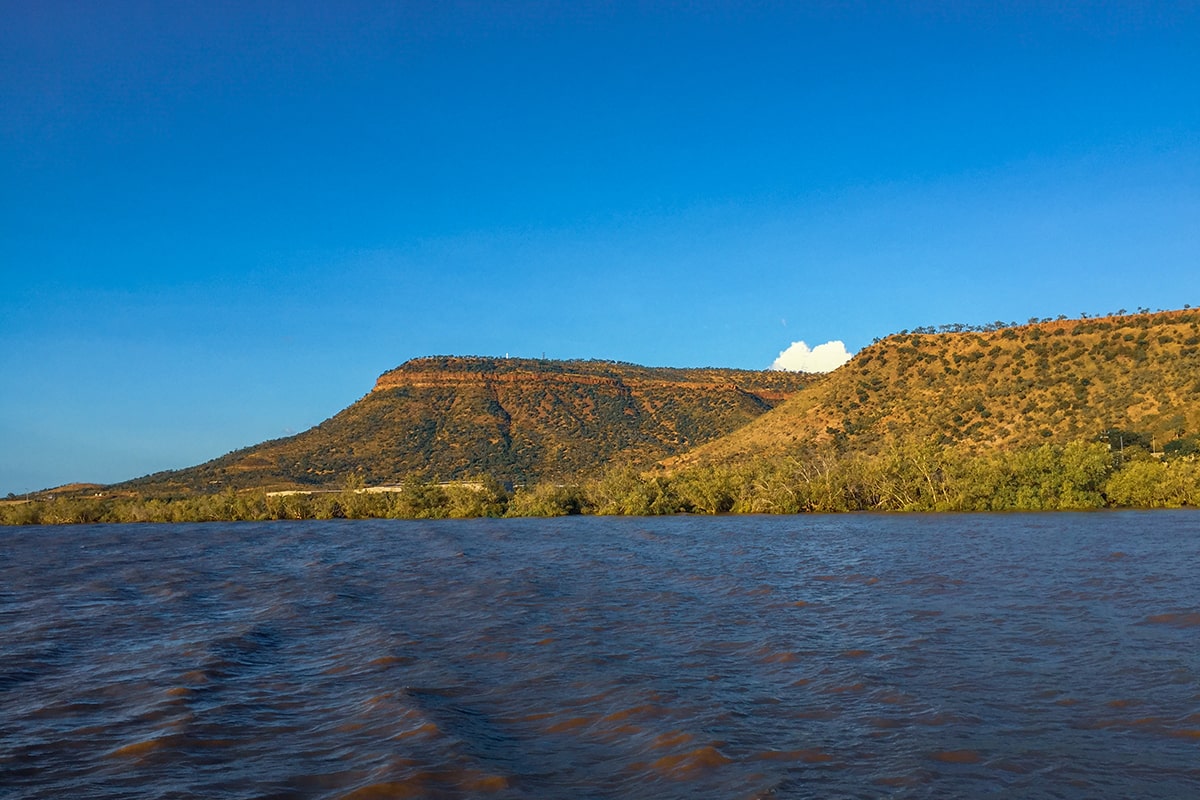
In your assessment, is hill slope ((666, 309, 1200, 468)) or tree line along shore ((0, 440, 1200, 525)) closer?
tree line along shore ((0, 440, 1200, 525))

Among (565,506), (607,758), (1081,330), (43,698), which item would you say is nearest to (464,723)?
(607,758)

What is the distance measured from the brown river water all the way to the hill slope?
34.3 meters

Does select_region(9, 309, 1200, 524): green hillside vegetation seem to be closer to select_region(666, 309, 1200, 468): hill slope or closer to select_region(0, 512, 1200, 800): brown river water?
select_region(666, 309, 1200, 468): hill slope

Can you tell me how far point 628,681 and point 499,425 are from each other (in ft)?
273

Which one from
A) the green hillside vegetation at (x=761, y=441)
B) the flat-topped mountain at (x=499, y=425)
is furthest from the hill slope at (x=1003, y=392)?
the flat-topped mountain at (x=499, y=425)

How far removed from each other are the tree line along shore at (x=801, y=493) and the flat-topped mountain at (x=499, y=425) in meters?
18.8

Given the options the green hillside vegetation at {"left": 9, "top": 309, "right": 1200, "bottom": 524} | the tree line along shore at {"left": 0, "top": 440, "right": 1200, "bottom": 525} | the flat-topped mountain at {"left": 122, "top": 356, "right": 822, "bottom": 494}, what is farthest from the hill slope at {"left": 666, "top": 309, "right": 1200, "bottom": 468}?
the flat-topped mountain at {"left": 122, "top": 356, "right": 822, "bottom": 494}

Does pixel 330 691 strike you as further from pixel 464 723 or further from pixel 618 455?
pixel 618 455

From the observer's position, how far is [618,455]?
86.9 metres

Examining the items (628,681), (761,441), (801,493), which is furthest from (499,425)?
(628,681)

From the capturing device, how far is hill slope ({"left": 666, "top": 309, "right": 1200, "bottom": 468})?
2154 inches

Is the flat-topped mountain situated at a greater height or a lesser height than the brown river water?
greater

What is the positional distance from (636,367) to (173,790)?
115083 mm

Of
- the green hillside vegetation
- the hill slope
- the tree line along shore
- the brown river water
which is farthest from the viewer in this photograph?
the hill slope
